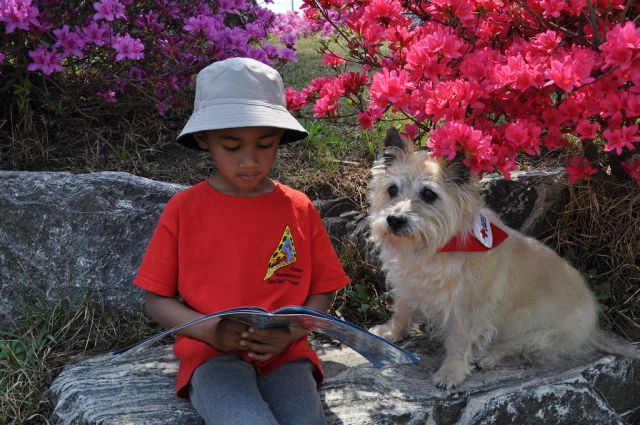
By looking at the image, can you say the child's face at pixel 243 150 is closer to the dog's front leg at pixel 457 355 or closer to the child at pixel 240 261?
the child at pixel 240 261

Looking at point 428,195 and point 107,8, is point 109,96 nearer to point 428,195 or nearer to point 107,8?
point 107,8

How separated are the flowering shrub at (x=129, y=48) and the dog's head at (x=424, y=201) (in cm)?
179

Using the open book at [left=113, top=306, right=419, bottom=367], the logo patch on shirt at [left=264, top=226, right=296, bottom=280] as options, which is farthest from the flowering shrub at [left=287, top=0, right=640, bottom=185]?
the open book at [left=113, top=306, right=419, bottom=367]

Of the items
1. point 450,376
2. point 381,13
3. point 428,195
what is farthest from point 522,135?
point 450,376

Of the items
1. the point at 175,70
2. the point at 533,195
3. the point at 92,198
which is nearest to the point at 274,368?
the point at 92,198

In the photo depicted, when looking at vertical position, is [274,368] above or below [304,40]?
below

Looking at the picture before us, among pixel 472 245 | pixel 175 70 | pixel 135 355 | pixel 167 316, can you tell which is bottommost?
pixel 135 355

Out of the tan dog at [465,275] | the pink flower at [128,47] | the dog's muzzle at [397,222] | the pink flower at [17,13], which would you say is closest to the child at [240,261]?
the dog's muzzle at [397,222]

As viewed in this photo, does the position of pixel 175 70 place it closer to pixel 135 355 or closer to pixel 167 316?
pixel 135 355

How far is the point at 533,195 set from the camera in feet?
13.3

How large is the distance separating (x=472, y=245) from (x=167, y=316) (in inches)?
56.3

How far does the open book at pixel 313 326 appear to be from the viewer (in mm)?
2039

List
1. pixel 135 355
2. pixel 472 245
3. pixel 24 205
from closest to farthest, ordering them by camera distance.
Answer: pixel 472 245 < pixel 135 355 < pixel 24 205

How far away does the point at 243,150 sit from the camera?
2.38 meters
